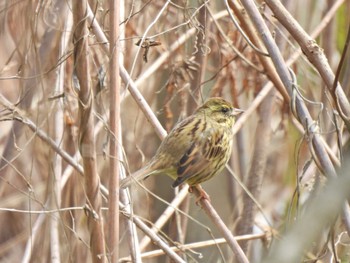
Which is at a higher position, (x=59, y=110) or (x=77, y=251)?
(x=59, y=110)

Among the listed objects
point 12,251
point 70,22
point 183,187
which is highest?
point 70,22

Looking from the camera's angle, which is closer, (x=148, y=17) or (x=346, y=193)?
(x=346, y=193)

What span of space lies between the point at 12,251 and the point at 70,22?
1.91 metres

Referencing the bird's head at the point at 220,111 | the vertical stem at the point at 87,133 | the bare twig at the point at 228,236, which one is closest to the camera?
the vertical stem at the point at 87,133

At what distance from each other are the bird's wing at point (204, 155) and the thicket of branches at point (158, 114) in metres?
0.17

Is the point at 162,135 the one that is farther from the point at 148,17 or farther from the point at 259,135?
the point at 148,17

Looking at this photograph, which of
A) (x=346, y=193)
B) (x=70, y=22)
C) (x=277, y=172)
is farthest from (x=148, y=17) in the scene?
(x=346, y=193)

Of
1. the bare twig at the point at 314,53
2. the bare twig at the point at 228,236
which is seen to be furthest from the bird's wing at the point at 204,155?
the bare twig at the point at 314,53

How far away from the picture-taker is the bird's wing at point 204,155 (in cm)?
320

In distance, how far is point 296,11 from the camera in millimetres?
3936

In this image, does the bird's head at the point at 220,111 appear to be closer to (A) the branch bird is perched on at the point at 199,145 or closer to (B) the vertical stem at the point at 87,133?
(A) the branch bird is perched on at the point at 199,145

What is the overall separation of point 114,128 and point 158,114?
1.54 m

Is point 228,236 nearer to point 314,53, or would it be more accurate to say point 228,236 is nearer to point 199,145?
point 314,53

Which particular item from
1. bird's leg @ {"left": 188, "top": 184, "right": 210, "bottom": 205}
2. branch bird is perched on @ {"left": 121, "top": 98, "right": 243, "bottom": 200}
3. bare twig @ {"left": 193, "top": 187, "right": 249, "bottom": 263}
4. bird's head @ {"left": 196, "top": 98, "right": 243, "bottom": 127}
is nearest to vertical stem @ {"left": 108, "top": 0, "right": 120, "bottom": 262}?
bare twig @ {"left": 193, "top": 187, "right": 249, "bottom": 263}
